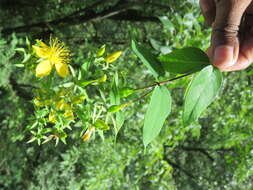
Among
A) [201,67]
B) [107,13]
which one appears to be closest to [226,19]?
[201,67]

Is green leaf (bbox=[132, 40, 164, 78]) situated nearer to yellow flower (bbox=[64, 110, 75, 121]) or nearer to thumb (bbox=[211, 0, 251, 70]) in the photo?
thumb (bbox=[211, 0, 251, 70])

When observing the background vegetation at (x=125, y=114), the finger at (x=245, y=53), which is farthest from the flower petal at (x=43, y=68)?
the background vegetation at (x=125, y=114)

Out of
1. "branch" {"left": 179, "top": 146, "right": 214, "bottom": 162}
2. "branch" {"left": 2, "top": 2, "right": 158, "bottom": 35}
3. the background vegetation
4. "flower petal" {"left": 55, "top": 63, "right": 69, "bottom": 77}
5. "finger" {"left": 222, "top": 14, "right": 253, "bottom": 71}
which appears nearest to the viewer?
"finger" {"left": 222, "top": 14, "right": 253, "bottom": 71}

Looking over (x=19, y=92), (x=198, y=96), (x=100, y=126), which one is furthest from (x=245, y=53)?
(x=19, y=92)

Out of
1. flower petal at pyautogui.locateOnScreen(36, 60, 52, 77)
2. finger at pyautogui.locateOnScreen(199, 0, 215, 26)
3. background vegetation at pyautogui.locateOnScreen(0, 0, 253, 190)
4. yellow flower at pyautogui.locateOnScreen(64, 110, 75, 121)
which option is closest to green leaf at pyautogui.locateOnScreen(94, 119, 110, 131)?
yellow flower at pyautogui.locateOnScreen(64, 110, 75, 121)

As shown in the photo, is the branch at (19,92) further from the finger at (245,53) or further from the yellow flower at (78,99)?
the finger at (245,53)
